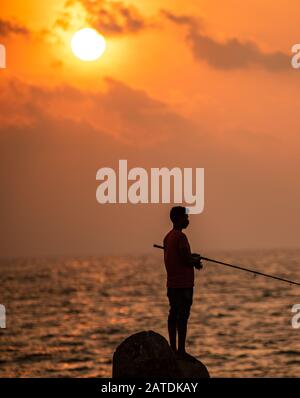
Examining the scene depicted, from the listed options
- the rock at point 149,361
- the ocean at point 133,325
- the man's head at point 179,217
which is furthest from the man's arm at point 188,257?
the ocean at point 133,325

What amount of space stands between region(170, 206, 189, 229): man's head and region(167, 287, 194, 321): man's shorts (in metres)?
0.99

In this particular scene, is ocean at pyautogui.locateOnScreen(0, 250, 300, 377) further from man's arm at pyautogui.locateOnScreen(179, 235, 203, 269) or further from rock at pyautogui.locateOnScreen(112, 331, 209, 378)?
man's arm at pyautogui.locateOnScreen(179, 235, 203, 269)

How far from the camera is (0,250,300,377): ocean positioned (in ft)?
169

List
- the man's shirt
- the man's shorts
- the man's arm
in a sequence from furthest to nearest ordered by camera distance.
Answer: the man's shorts → the man's shirt → the man's arm

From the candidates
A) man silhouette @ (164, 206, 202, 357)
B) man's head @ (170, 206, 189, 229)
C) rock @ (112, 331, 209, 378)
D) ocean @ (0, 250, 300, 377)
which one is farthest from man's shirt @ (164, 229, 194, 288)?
ocean @ (0, 250, 300, 377)

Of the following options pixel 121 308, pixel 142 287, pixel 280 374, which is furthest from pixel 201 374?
pixel 142 287

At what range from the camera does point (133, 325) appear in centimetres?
7050

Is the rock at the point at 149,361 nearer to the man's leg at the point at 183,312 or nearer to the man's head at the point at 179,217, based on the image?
the man's leg at the point at 183,312

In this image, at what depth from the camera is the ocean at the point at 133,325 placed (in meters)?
51.6

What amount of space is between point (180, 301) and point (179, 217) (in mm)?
1313

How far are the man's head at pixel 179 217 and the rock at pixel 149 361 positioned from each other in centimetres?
173

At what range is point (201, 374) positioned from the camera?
15328 mm
